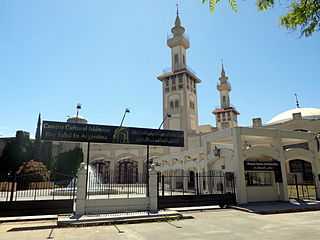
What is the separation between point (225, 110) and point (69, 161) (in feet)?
134

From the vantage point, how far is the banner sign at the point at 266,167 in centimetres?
1678

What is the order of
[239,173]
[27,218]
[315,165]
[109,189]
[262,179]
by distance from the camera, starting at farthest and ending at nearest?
[315,165], [262,179], [109,189], [239,173], [27,218]

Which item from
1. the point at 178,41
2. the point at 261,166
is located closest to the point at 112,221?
the point at 261,166

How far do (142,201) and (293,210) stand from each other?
8596 mm

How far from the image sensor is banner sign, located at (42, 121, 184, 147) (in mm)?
13070

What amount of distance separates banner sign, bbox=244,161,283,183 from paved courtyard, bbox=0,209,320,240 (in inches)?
223

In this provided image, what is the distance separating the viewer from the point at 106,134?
14.3 m

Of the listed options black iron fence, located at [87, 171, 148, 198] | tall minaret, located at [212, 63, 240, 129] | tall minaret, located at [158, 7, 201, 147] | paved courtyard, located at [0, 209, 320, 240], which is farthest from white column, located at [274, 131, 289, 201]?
tall minaret, located at [212, 63, 240, 129]

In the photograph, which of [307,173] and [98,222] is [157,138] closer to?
[98,222]

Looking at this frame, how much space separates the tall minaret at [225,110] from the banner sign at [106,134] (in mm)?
50051

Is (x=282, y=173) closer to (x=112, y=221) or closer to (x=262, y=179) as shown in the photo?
(x=262, y=179)

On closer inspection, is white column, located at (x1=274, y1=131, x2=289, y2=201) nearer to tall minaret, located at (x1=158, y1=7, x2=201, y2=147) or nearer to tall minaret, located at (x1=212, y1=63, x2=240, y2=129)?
tall minaret, located at (x1=158, y1=7, x2=201, y2=147)

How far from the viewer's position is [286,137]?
1914 centimetres

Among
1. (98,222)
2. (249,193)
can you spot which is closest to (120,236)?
(98,222)
